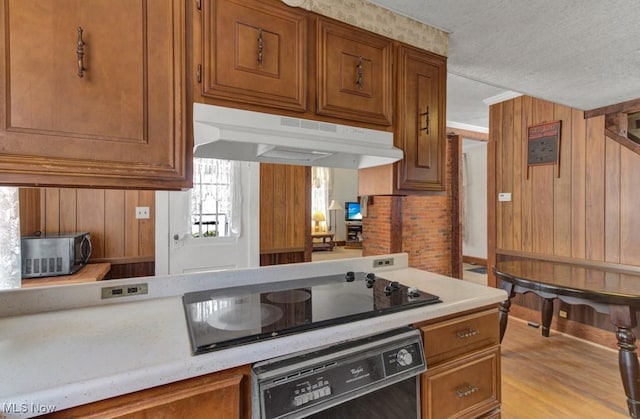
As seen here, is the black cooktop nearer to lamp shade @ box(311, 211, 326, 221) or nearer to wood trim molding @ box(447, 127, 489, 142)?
wood trim molding @ box(447, 127, 489, 142)

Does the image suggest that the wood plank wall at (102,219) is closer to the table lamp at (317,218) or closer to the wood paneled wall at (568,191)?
the wood paneled wall at (568,191)

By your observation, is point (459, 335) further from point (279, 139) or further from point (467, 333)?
point (279, 139)

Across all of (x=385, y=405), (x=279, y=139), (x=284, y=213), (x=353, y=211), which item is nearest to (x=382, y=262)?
(x=385, y=405)

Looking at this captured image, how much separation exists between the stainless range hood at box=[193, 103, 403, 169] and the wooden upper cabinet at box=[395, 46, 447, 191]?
13cm

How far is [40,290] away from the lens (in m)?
1.14

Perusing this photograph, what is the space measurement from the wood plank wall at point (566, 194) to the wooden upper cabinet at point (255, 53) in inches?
118

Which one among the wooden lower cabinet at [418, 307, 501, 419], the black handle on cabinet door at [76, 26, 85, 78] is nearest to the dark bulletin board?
the wooden lower cabinet at [418, 307, 501, 419]

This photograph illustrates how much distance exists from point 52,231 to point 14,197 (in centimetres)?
94

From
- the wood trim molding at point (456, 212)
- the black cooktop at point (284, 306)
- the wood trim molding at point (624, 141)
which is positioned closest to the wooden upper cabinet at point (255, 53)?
the black cooktop at point (284, 306)

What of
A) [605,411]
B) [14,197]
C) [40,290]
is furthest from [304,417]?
[605,411]

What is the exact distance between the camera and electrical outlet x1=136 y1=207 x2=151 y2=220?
2663 mm

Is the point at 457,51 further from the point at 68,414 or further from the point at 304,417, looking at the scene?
the point at 68,414

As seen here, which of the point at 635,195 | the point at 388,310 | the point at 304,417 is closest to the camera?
the point at 304,417

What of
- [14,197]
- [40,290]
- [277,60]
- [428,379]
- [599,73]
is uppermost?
[599,73]
